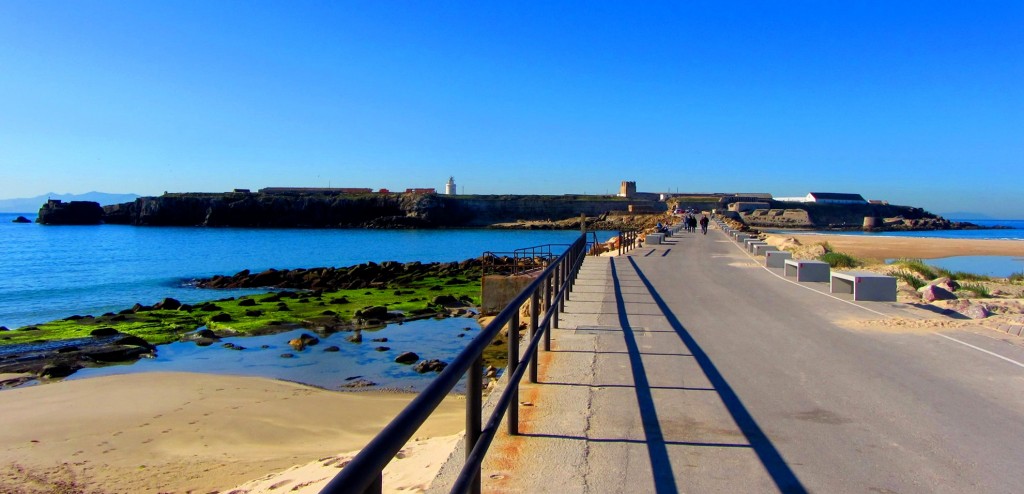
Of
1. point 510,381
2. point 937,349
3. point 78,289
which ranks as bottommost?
point 78,289

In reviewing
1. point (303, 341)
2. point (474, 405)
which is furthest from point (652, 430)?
point (303, 341)

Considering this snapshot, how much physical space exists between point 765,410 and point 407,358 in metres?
10.7

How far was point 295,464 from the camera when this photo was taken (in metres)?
8.62

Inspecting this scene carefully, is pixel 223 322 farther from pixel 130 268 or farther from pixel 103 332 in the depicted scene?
pixel 130 268

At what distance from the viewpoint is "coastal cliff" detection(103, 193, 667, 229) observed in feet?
453

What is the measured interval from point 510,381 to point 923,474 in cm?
258

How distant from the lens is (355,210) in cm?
14138

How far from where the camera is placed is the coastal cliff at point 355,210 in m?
138

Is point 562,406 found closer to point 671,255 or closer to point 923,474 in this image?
point 923,474

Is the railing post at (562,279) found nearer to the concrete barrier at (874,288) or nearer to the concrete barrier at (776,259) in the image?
the concrete barrier at (874,288)

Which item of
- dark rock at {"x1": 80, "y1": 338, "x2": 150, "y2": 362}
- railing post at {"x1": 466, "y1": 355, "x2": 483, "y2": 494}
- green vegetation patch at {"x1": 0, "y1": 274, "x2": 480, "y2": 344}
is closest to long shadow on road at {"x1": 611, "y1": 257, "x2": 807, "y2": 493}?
railing post at {"x1": 466, "y1": 355, "x2": 483, "y2": 494}

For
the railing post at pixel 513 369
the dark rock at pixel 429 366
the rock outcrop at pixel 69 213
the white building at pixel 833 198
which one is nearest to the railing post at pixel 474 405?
the railing post at pixel 513 369

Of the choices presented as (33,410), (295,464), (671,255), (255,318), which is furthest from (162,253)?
(295,464)

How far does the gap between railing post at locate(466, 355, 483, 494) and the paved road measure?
25.4 inches
